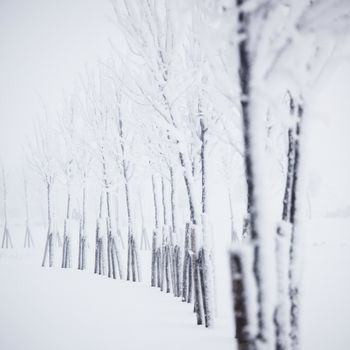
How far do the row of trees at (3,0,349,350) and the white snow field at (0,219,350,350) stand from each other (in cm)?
53

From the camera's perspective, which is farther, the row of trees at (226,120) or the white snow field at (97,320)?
the white snow field at (97,320)

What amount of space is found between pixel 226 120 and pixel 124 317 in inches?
139

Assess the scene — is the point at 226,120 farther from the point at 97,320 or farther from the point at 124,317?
the point at 97,320

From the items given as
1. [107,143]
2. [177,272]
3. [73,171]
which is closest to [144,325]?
[177,272]

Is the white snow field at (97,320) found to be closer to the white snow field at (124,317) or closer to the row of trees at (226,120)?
the white snow field at (124,317)

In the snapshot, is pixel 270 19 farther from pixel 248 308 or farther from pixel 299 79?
pixel 248 308

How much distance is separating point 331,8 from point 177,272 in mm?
6129

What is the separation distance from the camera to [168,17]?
18.1 feet

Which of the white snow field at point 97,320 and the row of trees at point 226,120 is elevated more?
the row of trees at point 226,120

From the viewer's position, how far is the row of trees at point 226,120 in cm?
220

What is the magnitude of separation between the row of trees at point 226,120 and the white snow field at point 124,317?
534 millimetres

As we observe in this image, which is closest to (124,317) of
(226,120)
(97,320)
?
(97,320)

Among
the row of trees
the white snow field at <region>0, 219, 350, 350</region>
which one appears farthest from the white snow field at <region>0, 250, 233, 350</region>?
the row of trees

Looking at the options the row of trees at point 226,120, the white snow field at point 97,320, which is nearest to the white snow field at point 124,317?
the white snow field at point 97,320
